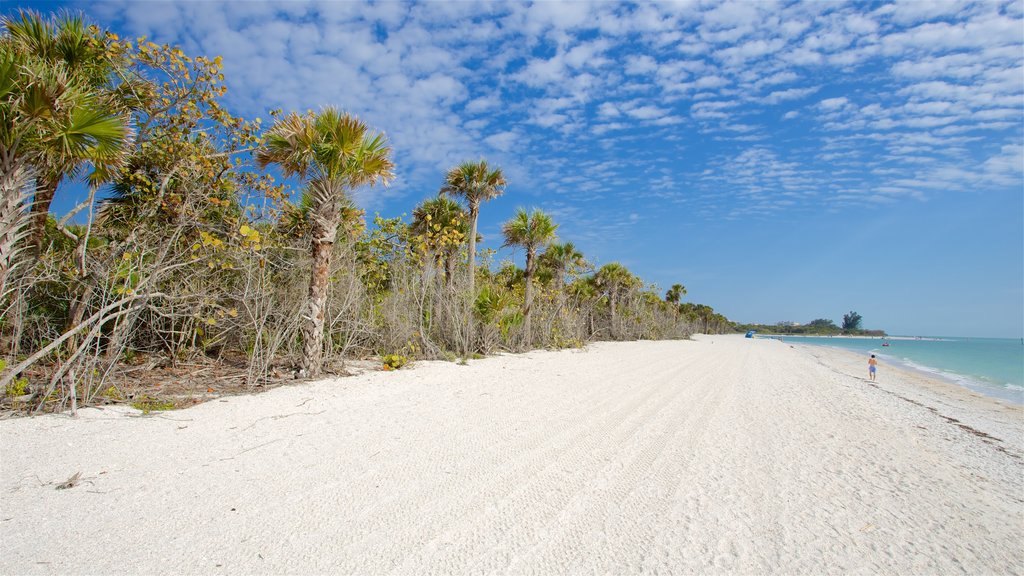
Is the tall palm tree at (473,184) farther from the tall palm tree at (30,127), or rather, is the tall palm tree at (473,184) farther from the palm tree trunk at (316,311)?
the tall palm tree at (30,127)

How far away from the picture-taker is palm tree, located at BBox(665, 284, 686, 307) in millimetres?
53750

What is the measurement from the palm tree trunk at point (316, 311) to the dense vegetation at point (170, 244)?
0.08ft

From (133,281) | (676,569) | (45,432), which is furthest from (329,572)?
(133,281)

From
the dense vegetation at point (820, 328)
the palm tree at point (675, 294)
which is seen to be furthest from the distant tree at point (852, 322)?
the palm tree at point (675, 294)

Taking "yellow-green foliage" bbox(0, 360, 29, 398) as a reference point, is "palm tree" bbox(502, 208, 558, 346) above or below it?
above

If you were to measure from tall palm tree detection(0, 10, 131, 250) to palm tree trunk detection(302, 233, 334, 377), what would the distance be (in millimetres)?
3020

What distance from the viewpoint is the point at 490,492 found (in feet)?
11.0

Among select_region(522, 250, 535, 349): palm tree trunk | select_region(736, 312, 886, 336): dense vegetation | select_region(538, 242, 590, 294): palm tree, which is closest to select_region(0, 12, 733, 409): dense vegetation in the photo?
select_region(522, 250, 535, 349): palm tree trunk

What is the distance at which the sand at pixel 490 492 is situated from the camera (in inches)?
98.1

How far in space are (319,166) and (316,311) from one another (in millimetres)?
2781

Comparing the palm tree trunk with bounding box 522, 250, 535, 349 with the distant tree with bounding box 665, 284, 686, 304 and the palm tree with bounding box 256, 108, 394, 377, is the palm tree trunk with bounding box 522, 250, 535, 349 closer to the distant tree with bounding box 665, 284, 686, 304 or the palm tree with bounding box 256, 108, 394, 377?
the palm tree with bounding box 256, 108, 394, 377

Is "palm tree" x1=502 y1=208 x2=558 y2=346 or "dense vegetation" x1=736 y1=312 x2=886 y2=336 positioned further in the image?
"dense vegetation" x1=736 y1=312 x2=886 y2=336

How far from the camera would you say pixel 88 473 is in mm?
3473

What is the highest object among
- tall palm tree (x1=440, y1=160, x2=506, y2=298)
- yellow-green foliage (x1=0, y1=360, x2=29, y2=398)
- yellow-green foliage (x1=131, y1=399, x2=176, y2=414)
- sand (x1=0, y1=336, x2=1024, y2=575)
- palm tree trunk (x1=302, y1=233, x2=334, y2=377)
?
tall palm tree (x1=440, y1=160, x2=506, y2=298)
